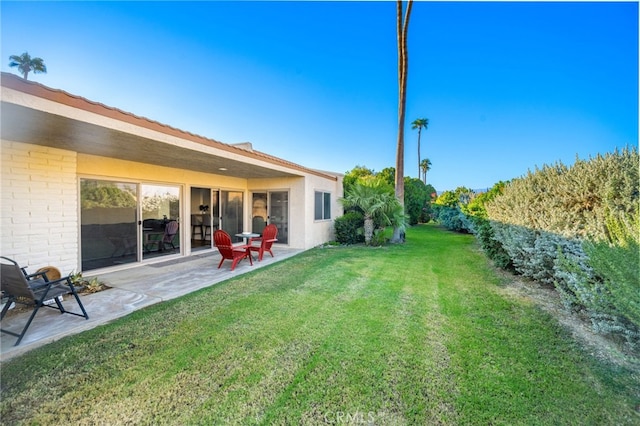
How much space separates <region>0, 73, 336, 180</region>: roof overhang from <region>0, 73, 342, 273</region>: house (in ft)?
0.04

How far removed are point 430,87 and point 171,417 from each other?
62.8 feet

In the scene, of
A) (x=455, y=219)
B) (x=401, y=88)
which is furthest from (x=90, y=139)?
(x=455, y=219)

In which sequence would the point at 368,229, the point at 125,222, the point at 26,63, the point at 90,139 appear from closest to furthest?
the point at 90,139
the point at 125,222
the point at 368,229
the point at 26,63

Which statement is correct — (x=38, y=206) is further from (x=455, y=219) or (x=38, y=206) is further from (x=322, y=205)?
(x=455, y=219)

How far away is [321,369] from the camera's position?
286 cm

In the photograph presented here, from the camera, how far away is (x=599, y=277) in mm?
4152

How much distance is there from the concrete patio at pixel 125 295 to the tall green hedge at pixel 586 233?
6.62m

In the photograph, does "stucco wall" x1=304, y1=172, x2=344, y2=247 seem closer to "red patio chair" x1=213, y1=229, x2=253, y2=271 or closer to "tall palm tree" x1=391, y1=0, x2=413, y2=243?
"tall palm tree" x1=391, y1=0, x2=413, y2=243

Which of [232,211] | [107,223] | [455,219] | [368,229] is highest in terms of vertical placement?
[232,211]

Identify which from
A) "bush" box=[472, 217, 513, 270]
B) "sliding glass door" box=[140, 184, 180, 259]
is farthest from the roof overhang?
"bush" box=[472, 217, 513, 270]

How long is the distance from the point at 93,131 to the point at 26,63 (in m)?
24.4

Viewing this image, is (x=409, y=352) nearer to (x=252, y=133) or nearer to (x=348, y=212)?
(x=348, y=212)

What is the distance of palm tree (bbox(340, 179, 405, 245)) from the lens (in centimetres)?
1163

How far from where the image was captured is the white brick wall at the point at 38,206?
4.69 m
